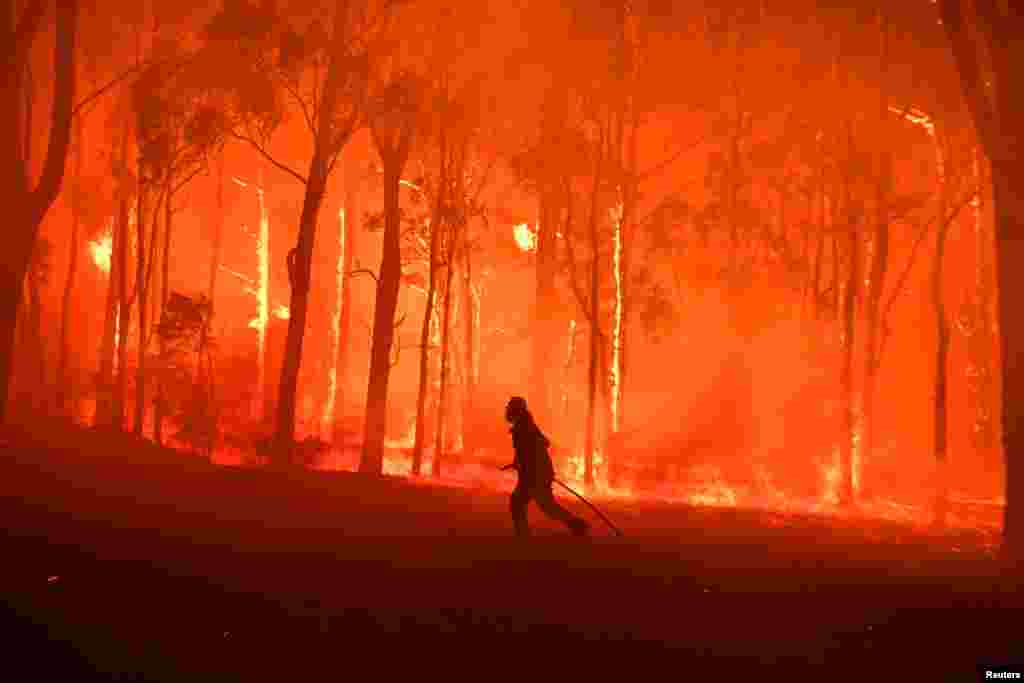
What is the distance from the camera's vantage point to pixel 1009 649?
6863 mm

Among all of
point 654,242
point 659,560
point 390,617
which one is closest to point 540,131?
point 654,242

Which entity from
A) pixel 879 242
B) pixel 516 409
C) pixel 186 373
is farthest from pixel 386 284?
pixel 879 242

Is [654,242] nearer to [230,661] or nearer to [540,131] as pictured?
[540,131]

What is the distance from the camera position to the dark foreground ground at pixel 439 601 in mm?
5957

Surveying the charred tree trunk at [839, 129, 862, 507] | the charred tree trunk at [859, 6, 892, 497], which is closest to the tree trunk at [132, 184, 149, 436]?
the charred tree trunk at [839, 129, 862, 507]

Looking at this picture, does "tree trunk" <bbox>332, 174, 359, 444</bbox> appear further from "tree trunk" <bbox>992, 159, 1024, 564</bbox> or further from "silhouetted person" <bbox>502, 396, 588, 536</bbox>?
"tree trunk" <bbox>992, 159, 1024, 564</bbox>

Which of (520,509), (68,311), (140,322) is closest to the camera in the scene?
(520,509)

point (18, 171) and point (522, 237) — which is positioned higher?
point (522, 237)

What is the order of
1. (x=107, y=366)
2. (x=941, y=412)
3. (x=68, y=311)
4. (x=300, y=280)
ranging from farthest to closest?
(x=68, y=311)
(x=107, y=366)
(x=300, y=280)
(x=941, y=412)

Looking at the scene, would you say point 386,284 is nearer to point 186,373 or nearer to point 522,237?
point 186,373

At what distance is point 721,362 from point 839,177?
39.9 feet

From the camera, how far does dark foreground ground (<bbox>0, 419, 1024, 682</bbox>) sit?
19.5 feet

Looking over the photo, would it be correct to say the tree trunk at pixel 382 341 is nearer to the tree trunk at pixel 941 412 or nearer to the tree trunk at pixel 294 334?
the tree trunk at pixel 294 334

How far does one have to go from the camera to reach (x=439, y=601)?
7.42 meters
